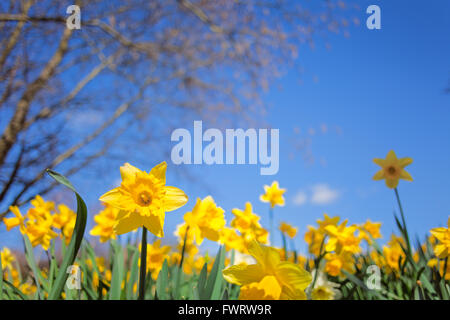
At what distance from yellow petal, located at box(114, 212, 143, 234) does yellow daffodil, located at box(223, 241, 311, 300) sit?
0.17 meters

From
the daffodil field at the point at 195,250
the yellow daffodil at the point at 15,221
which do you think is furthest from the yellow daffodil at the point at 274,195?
the yellow daffodil at the point at 15,221

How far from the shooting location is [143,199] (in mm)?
565

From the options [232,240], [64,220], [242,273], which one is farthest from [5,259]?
[242,273]

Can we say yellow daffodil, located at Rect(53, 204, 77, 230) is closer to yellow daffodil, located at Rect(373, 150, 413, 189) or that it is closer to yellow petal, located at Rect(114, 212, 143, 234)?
yellow petal, located at Rect(114, 212, 143, 234)

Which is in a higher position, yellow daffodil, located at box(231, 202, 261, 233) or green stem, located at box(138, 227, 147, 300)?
yellow daffodil, located at box(231, 202, 261, 233)

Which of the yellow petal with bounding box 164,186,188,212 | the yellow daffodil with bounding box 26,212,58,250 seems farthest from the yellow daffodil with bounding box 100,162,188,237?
the yellow daffodil with bounding box 26,212,58,250

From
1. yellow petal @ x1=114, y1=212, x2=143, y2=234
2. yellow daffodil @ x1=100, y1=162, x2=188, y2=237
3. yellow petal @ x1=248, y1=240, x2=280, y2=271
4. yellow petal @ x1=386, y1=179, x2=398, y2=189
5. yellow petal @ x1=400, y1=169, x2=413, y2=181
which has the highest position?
yellow petal @ x1=400, y1=169, x2=413, y2=181

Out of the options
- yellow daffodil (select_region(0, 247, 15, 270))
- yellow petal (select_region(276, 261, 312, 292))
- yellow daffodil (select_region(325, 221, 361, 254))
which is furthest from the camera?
yellow daffodil (select_region(0, 247, 15, 270))

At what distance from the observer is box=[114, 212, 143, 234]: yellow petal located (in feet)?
1.85

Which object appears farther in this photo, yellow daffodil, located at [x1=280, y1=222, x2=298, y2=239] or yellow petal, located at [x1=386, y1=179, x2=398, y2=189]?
yellow daffodil, located at [x1=280, y1=222, x2=298, y2=239]

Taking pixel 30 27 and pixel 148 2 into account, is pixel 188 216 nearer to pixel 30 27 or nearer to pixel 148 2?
pixel 30 27

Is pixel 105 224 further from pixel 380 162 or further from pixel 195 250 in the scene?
pixel 380 162

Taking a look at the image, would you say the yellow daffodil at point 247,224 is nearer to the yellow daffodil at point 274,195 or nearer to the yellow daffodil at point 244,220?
the yellow daffodil at point 244,220
